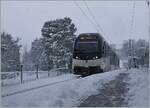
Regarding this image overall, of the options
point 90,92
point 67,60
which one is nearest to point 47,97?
point 90,92

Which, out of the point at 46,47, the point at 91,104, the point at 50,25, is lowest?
the point at 91,104

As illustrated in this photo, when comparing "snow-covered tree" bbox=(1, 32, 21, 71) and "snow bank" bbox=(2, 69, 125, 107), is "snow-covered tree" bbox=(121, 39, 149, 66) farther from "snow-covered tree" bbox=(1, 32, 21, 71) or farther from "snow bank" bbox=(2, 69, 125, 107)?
"snow bank" bbox=(2, 69, 125, 107)

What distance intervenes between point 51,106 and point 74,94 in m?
2.69

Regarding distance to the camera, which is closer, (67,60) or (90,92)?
(90,92)

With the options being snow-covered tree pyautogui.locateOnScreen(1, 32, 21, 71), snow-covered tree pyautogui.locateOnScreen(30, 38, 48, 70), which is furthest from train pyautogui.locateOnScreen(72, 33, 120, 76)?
snow-covered tree pyautogui.locateOnScreen(1, 32, 21, 71)

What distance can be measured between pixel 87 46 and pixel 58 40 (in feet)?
78.5

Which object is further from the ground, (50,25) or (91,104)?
(50,25)

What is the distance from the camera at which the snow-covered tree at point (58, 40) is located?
165ft

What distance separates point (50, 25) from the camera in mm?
56375

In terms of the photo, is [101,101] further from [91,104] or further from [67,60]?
[67,60]

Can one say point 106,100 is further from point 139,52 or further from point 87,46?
point 139,52

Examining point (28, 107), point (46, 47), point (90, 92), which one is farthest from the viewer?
point (46, 47)

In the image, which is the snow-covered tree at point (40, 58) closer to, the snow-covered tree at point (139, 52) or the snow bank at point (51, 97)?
the snow-covered tree at point (139, 52)

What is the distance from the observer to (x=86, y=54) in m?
29.8
